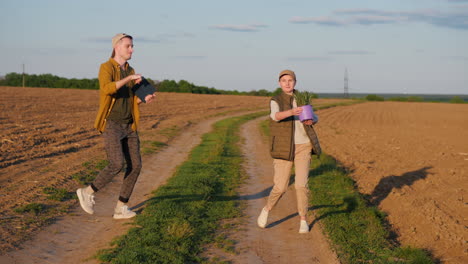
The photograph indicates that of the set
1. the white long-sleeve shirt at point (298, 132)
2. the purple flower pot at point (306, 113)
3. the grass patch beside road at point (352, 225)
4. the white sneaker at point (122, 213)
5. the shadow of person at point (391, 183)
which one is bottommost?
the shadow of person at point (391, 183)

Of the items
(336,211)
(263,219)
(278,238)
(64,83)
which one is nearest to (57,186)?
(263,219)

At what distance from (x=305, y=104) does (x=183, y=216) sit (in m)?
2.39

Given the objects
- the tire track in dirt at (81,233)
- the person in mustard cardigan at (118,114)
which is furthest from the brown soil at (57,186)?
the person in mustard cardigan at (118,114)

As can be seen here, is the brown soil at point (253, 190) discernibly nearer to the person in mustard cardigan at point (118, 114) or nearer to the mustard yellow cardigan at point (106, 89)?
the person in mustard cardigan at point (118, 114)

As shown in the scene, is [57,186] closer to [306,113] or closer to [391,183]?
[306,113]

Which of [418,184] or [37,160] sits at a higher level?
[37,160]

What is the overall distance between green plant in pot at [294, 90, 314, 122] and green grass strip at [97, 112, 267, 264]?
6.20 feet

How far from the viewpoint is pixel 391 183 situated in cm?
1112

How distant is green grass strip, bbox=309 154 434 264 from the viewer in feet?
19.7

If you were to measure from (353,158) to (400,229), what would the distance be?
7.33 meters

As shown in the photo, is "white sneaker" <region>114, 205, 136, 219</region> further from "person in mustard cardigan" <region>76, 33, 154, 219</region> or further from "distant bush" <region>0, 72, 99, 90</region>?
"distant bush" <region>0, 72, 99, 90</region>

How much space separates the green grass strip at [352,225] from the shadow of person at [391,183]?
1.28 ft

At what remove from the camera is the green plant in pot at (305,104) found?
6246 mm

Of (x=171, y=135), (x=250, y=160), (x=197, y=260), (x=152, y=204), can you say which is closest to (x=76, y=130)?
(x=171, y=135)
